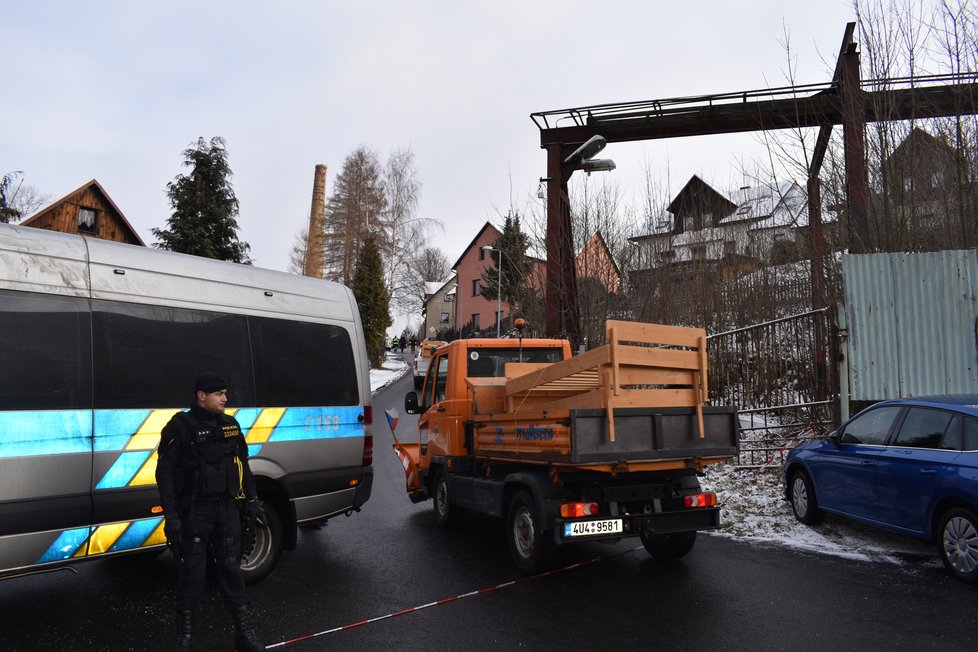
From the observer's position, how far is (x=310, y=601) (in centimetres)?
523

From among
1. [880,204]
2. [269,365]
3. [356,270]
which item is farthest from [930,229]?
[356,270]

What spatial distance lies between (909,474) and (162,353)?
634 cm

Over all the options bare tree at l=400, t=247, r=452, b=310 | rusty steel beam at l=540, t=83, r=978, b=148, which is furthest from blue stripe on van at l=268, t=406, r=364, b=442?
bare tree at l=400, t=247, r=452, b=310

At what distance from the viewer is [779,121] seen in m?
13.3

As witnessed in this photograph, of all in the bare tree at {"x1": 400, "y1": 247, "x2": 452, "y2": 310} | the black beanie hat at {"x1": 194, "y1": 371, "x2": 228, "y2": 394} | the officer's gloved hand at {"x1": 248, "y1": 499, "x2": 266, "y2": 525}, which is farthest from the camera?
the bare tree at {"x1": 400, "y1": 247, "x2": 452, "y2": 310}

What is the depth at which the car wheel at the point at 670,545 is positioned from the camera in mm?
6422

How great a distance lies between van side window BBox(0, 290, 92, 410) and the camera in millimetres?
4305

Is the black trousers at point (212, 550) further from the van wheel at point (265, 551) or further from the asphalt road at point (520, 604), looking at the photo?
the van wheel at point (265, 551)

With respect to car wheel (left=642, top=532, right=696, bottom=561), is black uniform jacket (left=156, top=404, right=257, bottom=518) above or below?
above

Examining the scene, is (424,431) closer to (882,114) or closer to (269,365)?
(269,365)

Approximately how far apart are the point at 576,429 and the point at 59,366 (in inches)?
143

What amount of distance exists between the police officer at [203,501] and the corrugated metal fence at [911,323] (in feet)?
26.4

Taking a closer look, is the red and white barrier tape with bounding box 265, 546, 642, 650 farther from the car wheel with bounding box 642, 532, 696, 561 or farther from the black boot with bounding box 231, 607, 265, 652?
the car wheel with bounding box 642, 532, 696, 561

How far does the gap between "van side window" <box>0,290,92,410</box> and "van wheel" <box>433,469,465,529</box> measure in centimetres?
410
